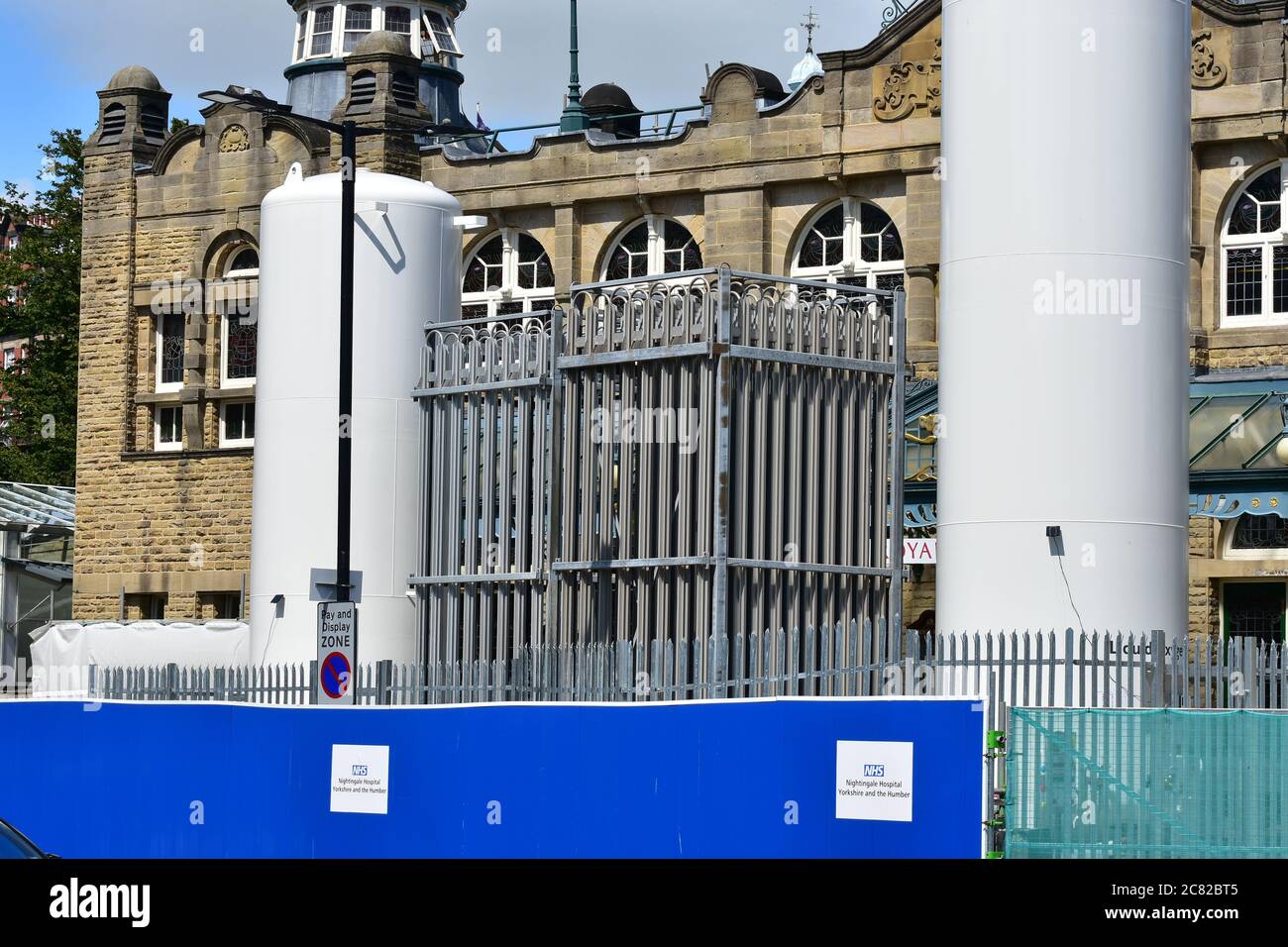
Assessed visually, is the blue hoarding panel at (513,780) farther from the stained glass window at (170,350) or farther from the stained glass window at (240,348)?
the stained glass window at (170,350)

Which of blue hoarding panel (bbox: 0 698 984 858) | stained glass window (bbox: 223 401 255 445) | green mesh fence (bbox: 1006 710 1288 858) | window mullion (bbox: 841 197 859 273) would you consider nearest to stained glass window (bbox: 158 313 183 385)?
stained glass window (bbox: 223 401 255 445)

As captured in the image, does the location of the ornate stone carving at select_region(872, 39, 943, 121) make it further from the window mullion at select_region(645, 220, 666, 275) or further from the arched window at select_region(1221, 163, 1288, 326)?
the arched window at select_region(1221, 163, 1288, 326)

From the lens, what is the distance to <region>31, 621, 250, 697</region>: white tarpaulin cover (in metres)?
36.2

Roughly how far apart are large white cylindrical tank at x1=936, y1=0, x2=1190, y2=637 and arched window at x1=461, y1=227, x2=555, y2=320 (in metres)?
19.6

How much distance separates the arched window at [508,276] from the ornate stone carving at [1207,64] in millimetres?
11167

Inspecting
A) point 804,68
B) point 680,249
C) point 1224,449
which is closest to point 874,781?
point 1224,449

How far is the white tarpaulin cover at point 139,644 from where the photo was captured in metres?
36.2

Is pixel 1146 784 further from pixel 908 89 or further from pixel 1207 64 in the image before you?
pixel 908 89

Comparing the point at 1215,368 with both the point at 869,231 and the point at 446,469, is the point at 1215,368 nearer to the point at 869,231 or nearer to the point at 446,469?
the point at 869,231

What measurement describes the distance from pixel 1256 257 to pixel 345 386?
14873 millimetres

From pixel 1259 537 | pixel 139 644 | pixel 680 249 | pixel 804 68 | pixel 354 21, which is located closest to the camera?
pixel 1259 537

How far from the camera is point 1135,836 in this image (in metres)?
15.0

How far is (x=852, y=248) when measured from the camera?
35.1 meters
